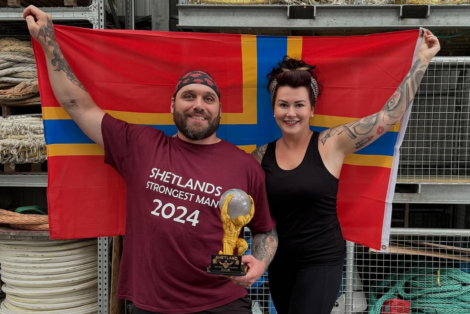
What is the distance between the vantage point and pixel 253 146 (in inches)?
101

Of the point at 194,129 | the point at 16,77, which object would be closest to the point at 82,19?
the point at 16,77

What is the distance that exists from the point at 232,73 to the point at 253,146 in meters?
0.48

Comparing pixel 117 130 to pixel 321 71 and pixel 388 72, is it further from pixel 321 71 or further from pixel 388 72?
pixel 388 72

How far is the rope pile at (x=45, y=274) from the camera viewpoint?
10.0ft

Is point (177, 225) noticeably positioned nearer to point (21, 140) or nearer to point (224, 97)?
point (224, 97)

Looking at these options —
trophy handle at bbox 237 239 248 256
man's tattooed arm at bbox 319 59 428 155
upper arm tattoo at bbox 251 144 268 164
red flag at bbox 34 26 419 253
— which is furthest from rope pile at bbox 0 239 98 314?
man's tattooed arm at bbox 319 59 428 155

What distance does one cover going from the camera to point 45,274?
3.05 m

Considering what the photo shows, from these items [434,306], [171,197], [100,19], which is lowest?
[434,306]

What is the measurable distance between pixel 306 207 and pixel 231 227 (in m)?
0.52

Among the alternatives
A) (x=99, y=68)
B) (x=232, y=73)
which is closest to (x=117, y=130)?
(x=99, y=68)

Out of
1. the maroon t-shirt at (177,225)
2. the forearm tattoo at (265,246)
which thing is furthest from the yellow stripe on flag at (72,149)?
the forearm tattoo at (265,246)

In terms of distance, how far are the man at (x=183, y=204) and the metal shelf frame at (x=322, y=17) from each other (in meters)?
1.24

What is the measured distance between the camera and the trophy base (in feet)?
4.95

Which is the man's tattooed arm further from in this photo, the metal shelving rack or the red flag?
the metal shelving rack
